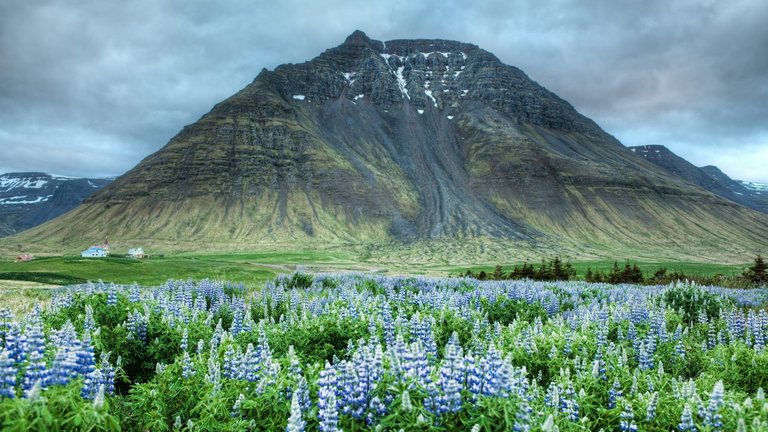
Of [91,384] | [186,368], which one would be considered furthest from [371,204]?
[91,384]

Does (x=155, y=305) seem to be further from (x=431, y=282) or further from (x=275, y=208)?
(x=275, y=208)

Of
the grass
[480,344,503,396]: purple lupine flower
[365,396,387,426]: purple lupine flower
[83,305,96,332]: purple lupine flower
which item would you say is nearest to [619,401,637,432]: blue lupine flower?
[480,344,503,396]: purple lupine flower

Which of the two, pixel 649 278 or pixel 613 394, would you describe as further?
pixel 649 278

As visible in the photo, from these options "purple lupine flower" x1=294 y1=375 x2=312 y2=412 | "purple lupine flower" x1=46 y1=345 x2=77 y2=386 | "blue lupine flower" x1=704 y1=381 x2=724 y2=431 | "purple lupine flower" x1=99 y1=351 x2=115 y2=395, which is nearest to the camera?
"purple lupine flower" x1=46 y1=345 x2=77 y2=386

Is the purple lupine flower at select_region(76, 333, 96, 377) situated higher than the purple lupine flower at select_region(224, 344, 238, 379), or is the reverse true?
the purple lupine flower at select_region(76, 333, 96, 377)

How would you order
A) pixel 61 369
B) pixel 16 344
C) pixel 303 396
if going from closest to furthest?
1. pixel 61 369
2. pixel 303 396
3. pixel 16 344

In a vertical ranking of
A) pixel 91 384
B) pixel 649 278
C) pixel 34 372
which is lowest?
pixel 91 384

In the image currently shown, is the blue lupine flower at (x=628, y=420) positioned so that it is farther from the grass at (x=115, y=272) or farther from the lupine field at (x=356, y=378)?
the grass at (x=115, y=272)

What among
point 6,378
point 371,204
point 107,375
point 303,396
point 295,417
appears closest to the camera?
point 295,417

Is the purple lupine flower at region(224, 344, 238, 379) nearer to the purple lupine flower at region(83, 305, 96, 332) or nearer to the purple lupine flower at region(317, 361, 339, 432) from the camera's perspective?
the purple lupine flower at region(317, 361, 339, 432)

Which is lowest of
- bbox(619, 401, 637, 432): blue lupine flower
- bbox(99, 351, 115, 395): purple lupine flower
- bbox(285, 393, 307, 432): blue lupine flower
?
bbox(99, 351, 115, 395): purple lupine flower

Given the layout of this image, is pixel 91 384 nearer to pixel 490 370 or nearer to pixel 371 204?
pixel 490 370

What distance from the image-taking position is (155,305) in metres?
13.1

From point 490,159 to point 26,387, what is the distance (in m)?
200
